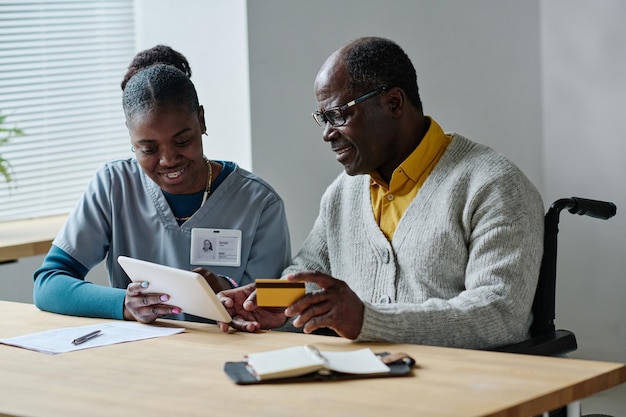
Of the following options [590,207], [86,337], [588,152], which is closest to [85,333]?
[86,337]

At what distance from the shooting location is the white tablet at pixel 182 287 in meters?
2.31

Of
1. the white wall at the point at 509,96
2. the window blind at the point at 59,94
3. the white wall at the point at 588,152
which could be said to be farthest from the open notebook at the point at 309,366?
the window blind at the point at 59,94

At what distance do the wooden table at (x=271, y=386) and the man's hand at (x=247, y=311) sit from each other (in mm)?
180

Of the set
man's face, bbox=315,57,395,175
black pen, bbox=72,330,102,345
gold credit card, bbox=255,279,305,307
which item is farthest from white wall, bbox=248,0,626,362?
gold credit card, bbox=255,279,305,307

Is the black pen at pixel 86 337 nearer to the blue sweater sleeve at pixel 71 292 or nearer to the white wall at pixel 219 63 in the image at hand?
the blue sweater sleeve at pixel 71 292

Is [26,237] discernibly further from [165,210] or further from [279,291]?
[279,291]

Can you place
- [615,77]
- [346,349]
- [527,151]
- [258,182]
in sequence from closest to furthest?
[346,349]
[258,182]
[615,77]
[527,151]

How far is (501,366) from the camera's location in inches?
75.4

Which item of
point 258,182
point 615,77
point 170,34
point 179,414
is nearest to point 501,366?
point 179,414

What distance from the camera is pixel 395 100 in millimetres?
2623

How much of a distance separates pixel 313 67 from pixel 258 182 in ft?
5.71

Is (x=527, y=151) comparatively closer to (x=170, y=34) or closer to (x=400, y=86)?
(x=170, y=34)

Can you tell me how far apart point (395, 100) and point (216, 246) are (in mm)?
670

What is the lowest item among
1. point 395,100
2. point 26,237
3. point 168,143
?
point 26,237
